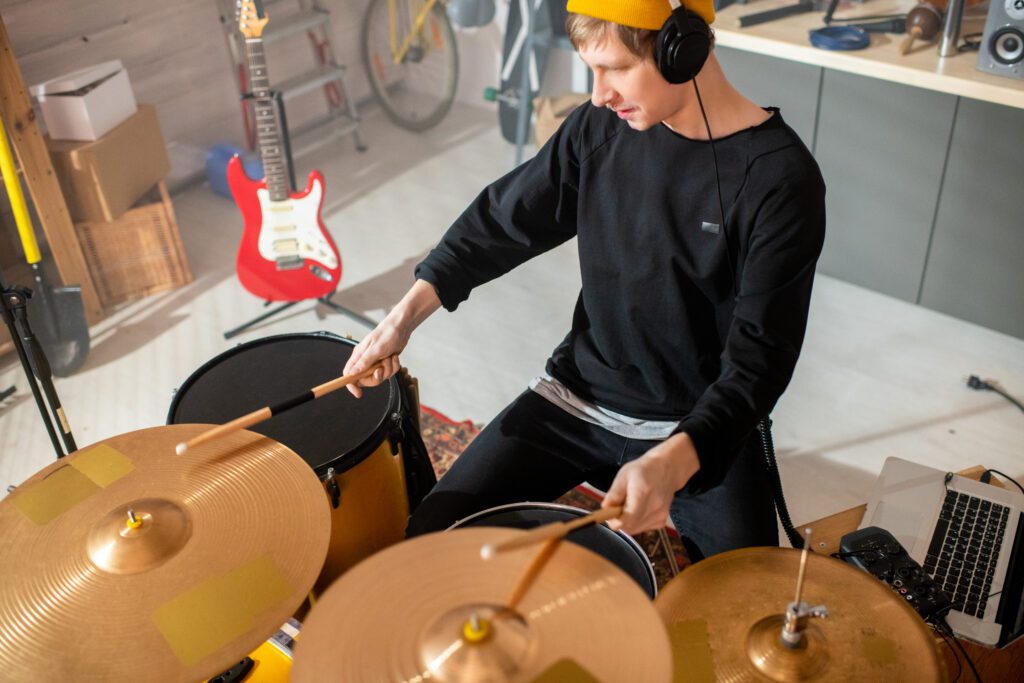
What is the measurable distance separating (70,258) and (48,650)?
2.08m

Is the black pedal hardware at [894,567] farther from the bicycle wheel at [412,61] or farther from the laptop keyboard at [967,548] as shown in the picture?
the bicycle wheel at [412,61]

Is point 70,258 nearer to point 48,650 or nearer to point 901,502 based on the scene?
point 48,650

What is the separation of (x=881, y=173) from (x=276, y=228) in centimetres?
172

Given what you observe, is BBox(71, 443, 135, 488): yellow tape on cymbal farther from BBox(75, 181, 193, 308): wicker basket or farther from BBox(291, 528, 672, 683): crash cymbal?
BBox(75, 181, 193, 308): wicker basket

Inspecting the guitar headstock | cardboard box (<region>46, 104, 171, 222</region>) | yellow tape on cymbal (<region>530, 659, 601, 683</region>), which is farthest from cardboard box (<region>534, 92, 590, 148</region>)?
yellow tape on cymbal (<region>530, 659, 601, 683</region>)

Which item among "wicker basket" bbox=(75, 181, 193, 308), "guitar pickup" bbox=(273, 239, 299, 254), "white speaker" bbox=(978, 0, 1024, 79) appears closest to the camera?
"white speaker" bbox=(978, 0, 1024, 79)

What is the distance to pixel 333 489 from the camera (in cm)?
155

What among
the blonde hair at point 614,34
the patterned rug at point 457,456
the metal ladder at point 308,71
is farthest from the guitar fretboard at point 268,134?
the blonde hair at point 614,34

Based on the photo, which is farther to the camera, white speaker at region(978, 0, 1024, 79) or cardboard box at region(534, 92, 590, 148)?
cardboard box at region(534, 92, 590, 148)

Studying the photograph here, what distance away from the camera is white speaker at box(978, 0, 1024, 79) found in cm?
240

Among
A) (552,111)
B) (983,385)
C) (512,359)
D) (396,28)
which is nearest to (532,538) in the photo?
(512,359)

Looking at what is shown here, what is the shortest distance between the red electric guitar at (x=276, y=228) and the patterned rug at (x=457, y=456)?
2.02 feet

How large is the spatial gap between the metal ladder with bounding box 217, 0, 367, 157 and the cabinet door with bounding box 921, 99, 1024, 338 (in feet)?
6.88

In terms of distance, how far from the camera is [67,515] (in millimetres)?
1240
